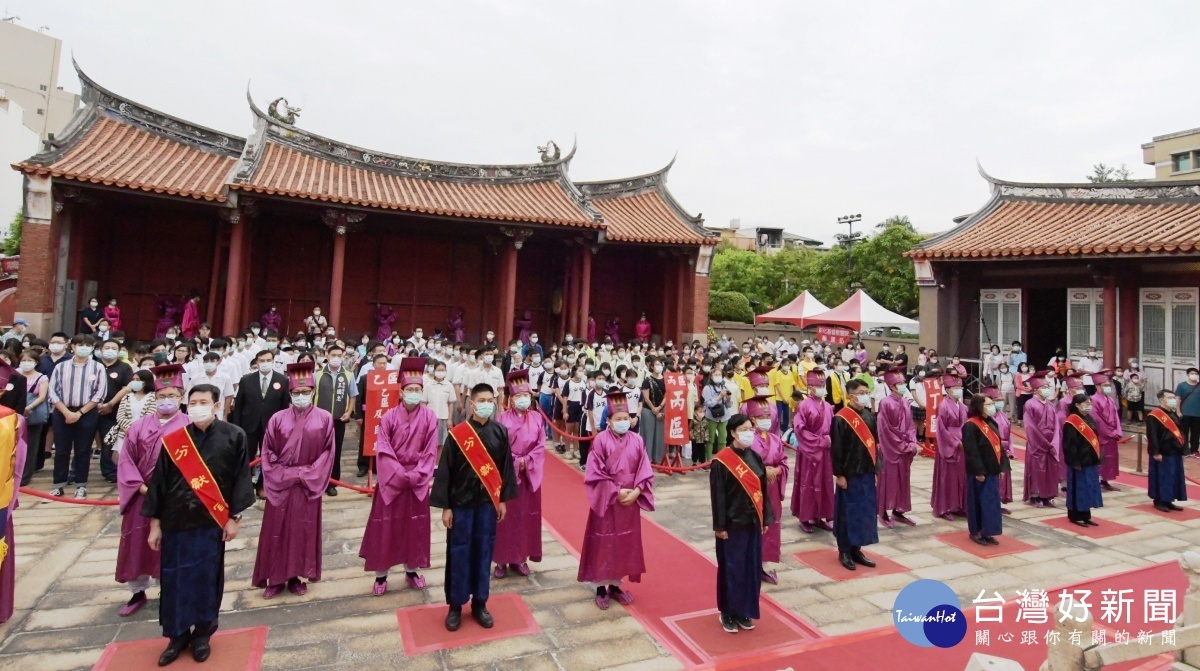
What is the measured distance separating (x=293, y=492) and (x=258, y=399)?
276cm

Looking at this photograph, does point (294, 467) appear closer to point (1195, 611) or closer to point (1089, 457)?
point (1195, 611)

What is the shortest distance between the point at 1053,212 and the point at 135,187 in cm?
2141

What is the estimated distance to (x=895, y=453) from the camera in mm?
7227

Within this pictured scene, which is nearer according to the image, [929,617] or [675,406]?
[929,617]

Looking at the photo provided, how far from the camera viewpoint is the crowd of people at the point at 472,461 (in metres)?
4.07

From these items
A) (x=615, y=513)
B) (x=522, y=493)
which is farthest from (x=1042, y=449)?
(x=522, y=493)

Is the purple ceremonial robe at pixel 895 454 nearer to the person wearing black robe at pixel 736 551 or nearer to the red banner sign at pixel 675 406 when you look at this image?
the red banner sign at pixel 675 406

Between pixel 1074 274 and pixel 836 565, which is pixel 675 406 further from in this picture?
pixel 1074 274

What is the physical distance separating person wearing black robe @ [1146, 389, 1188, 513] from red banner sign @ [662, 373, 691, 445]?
6077mm

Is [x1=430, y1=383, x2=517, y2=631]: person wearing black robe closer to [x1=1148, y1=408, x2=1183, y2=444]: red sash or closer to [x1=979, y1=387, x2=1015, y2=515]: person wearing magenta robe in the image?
[x1=979, y1=387, x2=1015, y2=515]: person wearing magenta robe

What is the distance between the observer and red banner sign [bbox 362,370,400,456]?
25.8ft

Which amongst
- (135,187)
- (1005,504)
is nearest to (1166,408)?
(1005,504)

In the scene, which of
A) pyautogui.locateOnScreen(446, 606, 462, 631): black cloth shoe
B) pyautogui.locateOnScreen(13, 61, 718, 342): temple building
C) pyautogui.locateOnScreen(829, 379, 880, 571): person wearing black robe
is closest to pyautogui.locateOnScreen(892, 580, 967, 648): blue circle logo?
pyautogui.locateOnScreen(829, 379, 880, 571): person wearing black robe

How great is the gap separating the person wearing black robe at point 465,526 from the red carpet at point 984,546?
16.3 ft
